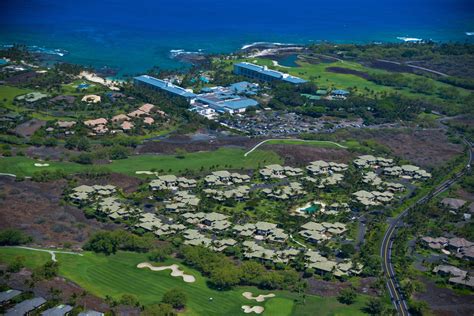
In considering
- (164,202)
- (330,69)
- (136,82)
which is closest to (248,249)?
(164,202)

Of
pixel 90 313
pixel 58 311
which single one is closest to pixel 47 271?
pixel 58 311

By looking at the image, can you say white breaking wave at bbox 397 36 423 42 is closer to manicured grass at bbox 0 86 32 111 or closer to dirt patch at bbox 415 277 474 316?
manicured grass at bbox 0 86 32 111

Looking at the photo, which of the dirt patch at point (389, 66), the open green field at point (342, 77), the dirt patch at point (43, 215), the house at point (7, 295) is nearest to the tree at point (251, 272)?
the dirt patch at point (43, 215)

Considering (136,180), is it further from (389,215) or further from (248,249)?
(389,215)

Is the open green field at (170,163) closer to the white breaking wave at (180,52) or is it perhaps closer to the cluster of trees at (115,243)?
the cluster of trees at (115,243)

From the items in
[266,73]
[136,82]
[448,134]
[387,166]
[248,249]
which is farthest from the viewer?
[266,73]
